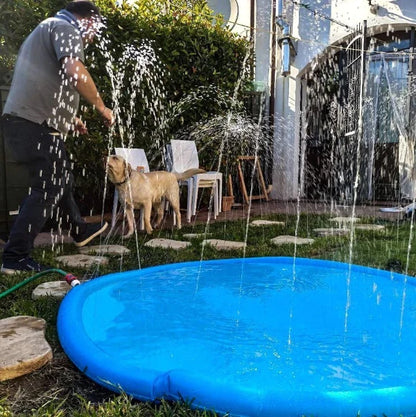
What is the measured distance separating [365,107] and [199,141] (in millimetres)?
3933

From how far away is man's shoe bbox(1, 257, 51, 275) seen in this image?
10.0 ft

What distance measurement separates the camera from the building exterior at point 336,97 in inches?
313

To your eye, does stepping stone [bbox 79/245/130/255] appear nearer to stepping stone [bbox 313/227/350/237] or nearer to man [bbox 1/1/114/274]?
man [bbox 1/1/114/274]

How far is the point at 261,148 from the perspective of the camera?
8938 millimetres

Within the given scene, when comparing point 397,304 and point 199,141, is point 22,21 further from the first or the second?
point 397,304

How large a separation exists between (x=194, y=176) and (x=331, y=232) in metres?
1.79

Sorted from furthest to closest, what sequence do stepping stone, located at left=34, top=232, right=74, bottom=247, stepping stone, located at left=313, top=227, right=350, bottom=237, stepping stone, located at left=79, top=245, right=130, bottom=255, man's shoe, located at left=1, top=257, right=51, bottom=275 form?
stepping stone, located at left=313, top=227, right=350, bottom=237, stepping stone, located at left=34, top=232, right=74, bottom=247, stepping stone, located at left=79, top=245, right=130, bottom=255, man's shoe, located at left=1, top=257, right=51, bottom=275

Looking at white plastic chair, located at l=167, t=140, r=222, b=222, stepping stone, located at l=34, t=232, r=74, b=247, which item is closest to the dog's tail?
white plastic chair, located at l=167, t=140, r=222, b=222

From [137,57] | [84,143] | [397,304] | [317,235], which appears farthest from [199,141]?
[397,304]

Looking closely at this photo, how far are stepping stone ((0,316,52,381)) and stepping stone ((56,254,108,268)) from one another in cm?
123

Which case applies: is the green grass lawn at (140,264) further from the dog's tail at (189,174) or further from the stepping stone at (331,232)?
the dog's tail at (189,174)

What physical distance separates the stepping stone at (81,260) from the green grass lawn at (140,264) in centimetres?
8

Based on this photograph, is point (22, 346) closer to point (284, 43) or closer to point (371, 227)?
point (371, 227)

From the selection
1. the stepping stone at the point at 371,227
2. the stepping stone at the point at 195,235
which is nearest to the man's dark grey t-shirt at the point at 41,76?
the stepping stone at the point at 195,235
